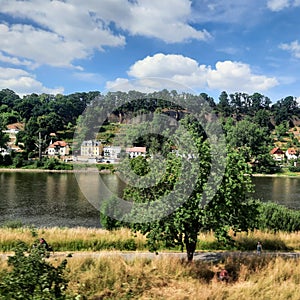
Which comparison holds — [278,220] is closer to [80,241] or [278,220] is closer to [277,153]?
[80,241]

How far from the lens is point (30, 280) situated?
21.4 feet

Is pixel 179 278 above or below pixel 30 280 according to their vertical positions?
below

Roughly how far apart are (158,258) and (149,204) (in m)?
2.34

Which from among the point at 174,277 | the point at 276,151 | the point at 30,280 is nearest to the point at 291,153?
the point at 276,151

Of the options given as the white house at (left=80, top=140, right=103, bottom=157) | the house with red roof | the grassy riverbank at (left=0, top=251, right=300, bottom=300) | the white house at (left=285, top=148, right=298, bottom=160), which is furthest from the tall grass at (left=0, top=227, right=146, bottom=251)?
the white house at (left=285, top=148, right=298, bottom=160)

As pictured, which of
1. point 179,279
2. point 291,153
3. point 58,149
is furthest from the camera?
point 291,153

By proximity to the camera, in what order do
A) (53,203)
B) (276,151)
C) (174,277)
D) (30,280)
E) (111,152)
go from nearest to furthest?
(30,280), (174,277), (53,203), (111,152), (276,151)

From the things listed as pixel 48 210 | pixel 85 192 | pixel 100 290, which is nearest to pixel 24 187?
pixel 85 192

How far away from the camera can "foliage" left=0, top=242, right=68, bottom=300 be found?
5.94 metres

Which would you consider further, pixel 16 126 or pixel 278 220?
pixel 16 126

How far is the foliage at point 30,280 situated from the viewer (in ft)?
19.5

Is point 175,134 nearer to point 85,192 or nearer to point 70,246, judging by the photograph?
point 70,246

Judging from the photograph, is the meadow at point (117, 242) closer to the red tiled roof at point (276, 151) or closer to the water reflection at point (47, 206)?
the water reflection at point (47, 206)

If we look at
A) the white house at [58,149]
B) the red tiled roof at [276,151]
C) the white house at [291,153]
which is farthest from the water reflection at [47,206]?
the white house at [291,153]
